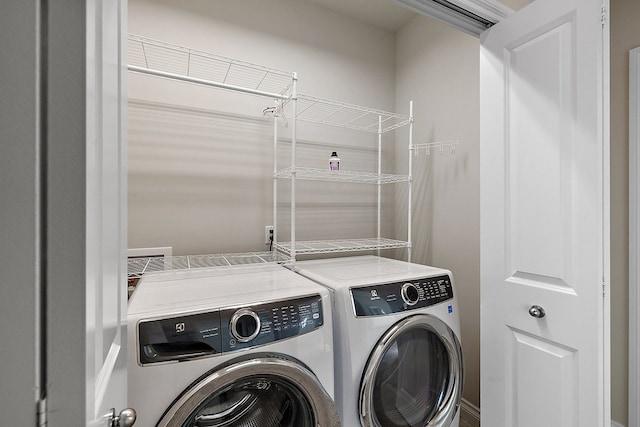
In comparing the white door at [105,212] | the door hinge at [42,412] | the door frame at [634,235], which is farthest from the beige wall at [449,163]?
the door hinge at [42,412]

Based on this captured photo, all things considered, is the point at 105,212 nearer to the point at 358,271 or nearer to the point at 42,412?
the point at 42,412

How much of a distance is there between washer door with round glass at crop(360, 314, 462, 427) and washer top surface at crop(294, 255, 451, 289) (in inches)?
8.6

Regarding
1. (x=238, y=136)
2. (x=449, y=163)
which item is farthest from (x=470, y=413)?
(x=238, y=136)

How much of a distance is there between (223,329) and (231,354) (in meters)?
0.08

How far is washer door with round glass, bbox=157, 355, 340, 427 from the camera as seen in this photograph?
0.85 m

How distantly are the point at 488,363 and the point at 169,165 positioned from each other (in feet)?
6.50


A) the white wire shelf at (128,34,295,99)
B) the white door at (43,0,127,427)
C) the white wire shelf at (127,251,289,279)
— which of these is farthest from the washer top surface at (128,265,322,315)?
the white wire shelf at (128,34,295,99)

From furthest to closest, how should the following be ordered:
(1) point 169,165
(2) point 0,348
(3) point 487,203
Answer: (1) point 169,165
(3) point 487,203
(2) point 0,348

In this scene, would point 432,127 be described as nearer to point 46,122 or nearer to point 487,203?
point 487,203

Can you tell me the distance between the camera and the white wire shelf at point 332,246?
5.38ft

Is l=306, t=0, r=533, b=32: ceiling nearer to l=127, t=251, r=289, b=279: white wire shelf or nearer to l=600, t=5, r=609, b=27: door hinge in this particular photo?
l=600, t=5, r=609, b=27: door hinge

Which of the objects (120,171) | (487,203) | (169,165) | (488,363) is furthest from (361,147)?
(120,171)

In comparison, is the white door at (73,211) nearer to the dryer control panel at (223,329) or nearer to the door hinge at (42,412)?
the door hinge at (42,412)

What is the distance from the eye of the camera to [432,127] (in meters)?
2.07
